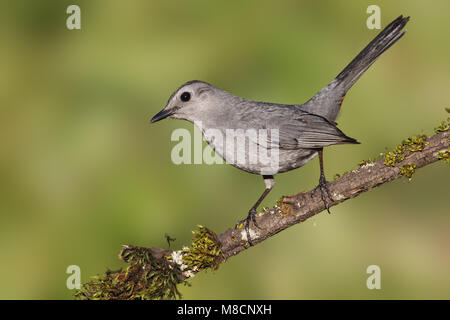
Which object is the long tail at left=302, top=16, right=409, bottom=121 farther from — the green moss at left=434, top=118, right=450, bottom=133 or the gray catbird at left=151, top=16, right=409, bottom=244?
the green moss at left=434, top=118, right=450, bottom=133

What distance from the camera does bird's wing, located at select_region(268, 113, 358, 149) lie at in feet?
15.3

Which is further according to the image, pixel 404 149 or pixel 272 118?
pixel 272 118

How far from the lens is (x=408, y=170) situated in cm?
372

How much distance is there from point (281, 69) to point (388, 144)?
1382mm

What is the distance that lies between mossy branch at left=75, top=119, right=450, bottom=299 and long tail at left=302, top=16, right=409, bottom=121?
1.50 metres

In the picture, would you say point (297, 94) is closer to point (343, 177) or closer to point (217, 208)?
point (217, 208)

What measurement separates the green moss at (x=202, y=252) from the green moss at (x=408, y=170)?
1427mm

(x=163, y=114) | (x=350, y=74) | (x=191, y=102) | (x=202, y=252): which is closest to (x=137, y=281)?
(x=202, y=252)

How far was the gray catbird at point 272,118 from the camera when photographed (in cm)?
467

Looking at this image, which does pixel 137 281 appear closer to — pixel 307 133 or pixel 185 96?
pixel 185 96

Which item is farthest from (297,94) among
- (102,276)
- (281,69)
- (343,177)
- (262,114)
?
(102,276)

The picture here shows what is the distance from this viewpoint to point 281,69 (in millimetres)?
5777

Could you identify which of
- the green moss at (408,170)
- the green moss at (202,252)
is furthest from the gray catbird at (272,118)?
the green moss at (408,170)

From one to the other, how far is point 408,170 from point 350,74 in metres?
1.82
